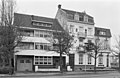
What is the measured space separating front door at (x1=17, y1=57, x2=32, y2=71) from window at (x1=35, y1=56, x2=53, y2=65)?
5.01 ft

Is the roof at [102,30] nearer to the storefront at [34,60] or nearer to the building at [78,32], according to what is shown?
the building at [78,32]

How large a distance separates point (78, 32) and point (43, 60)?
11.4m

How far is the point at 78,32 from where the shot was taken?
44.6 metres

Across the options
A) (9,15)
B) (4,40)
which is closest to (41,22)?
(9,15)

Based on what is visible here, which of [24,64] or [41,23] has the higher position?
[41,23]

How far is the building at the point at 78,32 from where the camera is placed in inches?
1710

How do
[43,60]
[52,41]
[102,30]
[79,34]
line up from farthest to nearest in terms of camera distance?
1. [102,30]
2. [79,34]
3. [43,60]
4. [52,41]

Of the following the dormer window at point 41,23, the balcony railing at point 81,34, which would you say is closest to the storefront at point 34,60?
the dormer window at point 41,23

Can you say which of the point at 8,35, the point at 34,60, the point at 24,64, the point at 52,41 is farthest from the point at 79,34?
the point at 8,35

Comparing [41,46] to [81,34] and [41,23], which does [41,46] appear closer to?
[41,23]

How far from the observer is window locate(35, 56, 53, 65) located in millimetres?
→ 38688

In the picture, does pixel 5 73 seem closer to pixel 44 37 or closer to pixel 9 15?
pixel 9 15

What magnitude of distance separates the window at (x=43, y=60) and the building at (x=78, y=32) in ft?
18.7

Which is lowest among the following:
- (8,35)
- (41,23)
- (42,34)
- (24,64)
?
(24,64)
